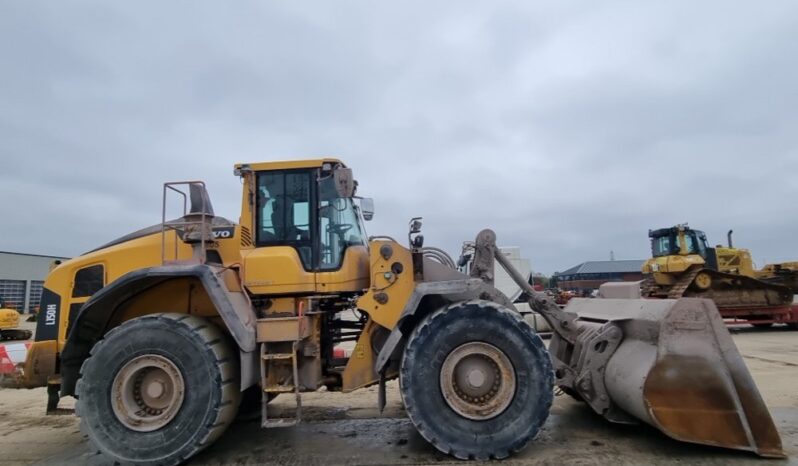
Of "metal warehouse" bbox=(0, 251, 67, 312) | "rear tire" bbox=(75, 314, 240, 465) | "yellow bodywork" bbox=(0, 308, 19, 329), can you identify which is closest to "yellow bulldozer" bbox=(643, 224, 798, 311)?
"rear tire" bbox=(75, 314, 240, 465)

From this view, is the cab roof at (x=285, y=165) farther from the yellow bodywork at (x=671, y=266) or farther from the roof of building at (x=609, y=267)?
the roof of building at (x=609, y=267)

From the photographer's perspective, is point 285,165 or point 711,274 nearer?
point 285,165

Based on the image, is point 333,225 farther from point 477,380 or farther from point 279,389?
point 477,380

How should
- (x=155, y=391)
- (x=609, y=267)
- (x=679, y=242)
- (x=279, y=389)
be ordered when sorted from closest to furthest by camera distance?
(x=155, y=391) → (x=279, y=389) → (x=679, y=242) → (x=609, y=267)

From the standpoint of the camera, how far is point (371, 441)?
194 inches

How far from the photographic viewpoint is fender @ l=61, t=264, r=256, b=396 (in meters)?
4.41

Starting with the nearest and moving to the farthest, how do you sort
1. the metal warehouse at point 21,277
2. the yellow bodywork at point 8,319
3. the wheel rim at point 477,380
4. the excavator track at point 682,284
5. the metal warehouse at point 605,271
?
1. the wheel rim at point 477,380
2. the excavator track at point 682,284
3. the yellow bodywork at point 8,319
4. the metal warehouse at point 21,277
5. the metal warehouse at point 605,271

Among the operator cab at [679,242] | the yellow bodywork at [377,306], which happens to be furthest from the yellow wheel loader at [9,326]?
the operator cab at [679,242]

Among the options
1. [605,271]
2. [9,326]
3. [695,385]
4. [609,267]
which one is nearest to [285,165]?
[695,385]

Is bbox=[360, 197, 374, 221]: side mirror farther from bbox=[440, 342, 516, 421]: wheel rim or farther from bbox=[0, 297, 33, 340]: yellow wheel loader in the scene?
bbox=[0, 297, 33, 340]: yellow wheel loader

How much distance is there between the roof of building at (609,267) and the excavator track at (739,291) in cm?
4862

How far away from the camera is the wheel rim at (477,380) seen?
437cm

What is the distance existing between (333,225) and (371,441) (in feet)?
7.56

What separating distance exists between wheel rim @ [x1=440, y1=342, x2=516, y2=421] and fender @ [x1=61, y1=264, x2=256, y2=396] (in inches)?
75.3
